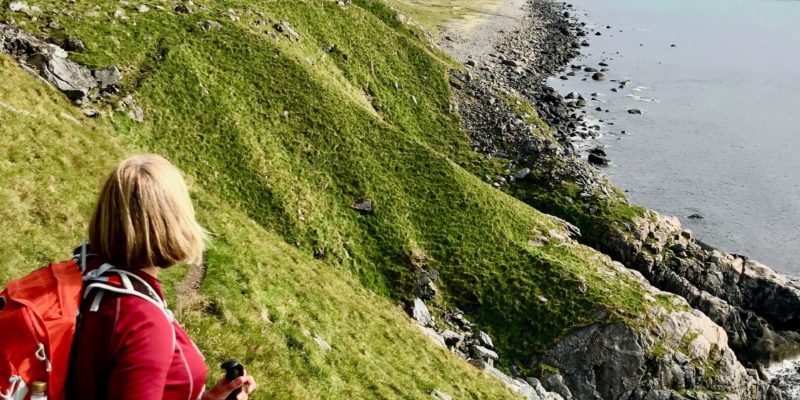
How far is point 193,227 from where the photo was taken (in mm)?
5629

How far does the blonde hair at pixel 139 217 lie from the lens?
205 inches

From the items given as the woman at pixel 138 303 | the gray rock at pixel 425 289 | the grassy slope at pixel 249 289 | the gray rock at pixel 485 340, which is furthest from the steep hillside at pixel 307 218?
the woman at pixel 138 303

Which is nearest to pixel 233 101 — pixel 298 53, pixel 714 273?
pixel 298 53

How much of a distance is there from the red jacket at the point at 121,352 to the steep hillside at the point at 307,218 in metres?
10.0

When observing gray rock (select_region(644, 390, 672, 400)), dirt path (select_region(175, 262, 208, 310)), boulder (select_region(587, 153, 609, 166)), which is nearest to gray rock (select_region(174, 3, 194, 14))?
dirt path (select_region(175, 262, 208, 310))

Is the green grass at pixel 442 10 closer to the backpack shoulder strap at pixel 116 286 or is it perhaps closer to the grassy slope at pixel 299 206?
the grassy slope at pixel 299 206

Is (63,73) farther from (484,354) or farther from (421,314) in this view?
(484,354)

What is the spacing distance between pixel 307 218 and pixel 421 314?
962 centimetres

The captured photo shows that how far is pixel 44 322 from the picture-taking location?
472 centimetres

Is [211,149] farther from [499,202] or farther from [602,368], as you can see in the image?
[602,368]

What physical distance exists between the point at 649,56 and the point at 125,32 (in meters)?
125

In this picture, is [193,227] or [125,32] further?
[125,32]

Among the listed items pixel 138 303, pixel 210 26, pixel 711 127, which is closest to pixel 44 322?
pixel 138 303

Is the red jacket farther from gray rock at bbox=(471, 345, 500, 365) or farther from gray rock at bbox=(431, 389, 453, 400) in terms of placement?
gray rock at bbox=(471, 345, 500, 365)
